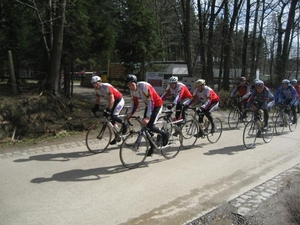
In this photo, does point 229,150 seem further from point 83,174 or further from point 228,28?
point 228,28

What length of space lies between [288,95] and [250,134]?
4123 mm

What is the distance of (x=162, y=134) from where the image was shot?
7.06 metres

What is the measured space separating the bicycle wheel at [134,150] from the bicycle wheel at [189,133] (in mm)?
2121

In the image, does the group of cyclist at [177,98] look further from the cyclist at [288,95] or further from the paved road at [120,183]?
the paved road at [120,183]

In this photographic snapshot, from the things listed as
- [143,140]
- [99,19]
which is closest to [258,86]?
[143,140]

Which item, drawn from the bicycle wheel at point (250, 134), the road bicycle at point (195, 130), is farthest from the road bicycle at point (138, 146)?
the bicycle wheel at point (250, 134)

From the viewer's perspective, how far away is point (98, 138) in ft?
24.9

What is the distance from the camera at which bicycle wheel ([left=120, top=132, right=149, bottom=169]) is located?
6.40 metres

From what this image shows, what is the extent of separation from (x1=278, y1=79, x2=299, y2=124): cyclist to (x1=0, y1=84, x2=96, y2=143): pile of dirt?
755 centimetres

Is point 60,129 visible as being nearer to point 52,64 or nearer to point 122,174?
point 52,64

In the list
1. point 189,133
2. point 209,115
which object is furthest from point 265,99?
point 189,133

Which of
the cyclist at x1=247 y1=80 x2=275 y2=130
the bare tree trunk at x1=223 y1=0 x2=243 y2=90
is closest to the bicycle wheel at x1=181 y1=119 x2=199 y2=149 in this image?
the cyclist at x1=247 y1=80 x2=275 y2=130

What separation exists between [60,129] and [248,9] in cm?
2120

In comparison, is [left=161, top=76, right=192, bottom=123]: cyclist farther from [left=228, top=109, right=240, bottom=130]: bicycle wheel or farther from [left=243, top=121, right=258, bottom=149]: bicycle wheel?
[left=228, top=109, right=240, bottom=130]: bicycle wheel
